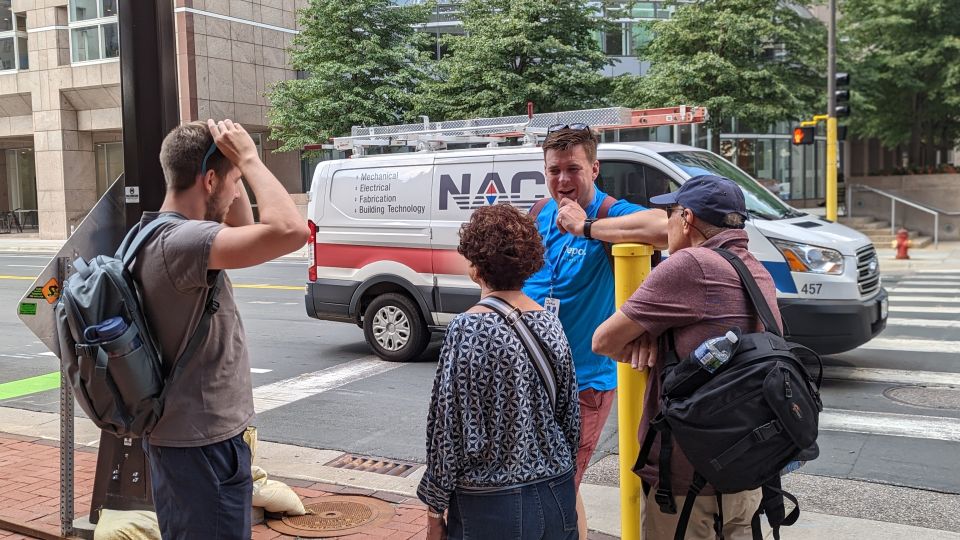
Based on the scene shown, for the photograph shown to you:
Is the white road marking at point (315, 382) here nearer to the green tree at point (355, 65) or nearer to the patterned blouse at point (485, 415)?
the patterned blouse at point (485, 415)

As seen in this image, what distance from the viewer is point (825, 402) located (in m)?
7.59

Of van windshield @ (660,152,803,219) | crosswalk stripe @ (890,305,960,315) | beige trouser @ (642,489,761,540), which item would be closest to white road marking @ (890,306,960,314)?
crosswalk stripe @ (890,305,960,315)

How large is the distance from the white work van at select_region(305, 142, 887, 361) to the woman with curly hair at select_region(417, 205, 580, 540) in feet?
18.5

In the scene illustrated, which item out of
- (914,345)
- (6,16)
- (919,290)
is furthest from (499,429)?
(6,16)

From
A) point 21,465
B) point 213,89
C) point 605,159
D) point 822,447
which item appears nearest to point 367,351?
point 605,159

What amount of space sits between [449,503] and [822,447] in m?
4.52

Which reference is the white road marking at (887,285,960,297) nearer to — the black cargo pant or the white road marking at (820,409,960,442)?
the white road marking at (820,409,960,442)

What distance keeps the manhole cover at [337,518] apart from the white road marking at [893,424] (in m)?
3.70

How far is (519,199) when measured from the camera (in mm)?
8914

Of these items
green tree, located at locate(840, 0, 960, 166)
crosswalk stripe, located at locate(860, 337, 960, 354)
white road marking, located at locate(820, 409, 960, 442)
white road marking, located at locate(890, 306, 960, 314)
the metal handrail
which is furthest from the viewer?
green tree, located at locate(840, 0, 960, 166)

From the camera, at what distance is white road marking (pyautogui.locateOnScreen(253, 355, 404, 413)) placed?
810 centimetres

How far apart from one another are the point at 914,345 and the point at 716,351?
27.7ft

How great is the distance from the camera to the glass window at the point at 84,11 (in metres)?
34.2

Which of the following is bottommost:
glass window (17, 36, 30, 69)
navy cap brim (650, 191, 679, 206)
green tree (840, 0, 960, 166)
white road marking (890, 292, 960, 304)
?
white road marking (890, 292, 960, 304)
